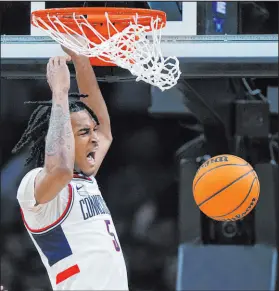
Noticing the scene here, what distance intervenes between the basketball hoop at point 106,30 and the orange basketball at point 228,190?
0.51 m

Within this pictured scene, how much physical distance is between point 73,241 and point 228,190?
3.33 ft

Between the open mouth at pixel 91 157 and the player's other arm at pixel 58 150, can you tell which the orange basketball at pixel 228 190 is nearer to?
the open mouth at pixel 91 157

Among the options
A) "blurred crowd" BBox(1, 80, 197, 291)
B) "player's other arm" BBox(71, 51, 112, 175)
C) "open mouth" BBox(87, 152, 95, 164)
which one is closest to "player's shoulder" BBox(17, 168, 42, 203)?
"open mouth" BBox(87, 152, 95, 164)

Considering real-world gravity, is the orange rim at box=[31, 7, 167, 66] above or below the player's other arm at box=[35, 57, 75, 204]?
above

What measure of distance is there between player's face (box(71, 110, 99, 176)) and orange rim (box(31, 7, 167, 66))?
1.58 ft

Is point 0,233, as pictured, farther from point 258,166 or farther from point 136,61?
point 136,61

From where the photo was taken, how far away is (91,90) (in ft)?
11.1

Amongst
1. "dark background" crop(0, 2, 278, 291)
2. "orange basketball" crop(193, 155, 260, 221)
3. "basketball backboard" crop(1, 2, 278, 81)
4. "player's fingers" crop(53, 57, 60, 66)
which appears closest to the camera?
"player's fingers" crop(53, 57, 60, 66)

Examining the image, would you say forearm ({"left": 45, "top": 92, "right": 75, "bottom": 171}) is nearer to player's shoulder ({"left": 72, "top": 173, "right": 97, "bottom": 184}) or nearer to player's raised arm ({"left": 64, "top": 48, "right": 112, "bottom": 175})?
player's shoulder ({"left": 72, "top": 173, "right": 97, "bottom": 184})

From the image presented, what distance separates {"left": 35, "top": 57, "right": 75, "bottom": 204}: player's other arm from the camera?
2789mm

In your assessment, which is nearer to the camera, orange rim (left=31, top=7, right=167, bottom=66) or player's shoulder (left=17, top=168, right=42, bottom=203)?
player's shoulder (left=17, top=168, right=42, bottom=203)

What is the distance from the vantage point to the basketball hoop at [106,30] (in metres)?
3.41

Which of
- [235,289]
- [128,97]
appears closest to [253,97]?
[128,97]

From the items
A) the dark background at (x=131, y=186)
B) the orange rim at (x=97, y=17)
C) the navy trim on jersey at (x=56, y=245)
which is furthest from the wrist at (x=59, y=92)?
the dark background at (x=131, y=186)
